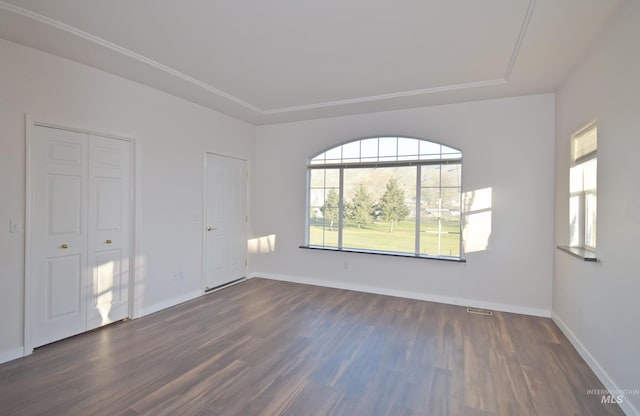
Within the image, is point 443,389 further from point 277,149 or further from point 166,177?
point 277,149

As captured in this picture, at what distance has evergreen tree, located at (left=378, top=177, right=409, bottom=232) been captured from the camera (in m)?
4.86

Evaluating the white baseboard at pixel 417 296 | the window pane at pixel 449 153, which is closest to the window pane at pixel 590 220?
the white baseboard at pixel 417 296

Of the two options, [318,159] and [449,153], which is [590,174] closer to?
[449,153]

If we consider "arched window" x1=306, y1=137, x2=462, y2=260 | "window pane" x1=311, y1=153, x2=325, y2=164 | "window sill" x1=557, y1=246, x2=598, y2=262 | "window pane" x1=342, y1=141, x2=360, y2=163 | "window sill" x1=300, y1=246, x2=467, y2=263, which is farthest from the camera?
"window pane" x1=311, y1=153, x2=325, y2=164

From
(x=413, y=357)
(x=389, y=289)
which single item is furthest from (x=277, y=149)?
(x=413, y=357)

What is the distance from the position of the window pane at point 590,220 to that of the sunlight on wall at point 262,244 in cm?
448

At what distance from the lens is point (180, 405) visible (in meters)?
2.22

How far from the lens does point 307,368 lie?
2.73 meters

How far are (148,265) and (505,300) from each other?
15.7 ft

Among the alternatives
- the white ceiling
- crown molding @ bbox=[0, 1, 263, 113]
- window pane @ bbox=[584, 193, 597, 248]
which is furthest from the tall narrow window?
crown molding @ bbox=[0, 1, 263, 113]

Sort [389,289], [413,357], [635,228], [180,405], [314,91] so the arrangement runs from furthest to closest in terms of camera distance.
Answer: [389,289]
[314,91]
[413,357]
[180,405]
[635,228]

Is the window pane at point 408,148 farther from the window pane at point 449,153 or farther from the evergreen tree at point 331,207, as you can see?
the evergreen tree at point 331,207

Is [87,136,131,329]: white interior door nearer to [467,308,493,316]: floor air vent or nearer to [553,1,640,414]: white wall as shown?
[467,308,493,316]: floor air vent

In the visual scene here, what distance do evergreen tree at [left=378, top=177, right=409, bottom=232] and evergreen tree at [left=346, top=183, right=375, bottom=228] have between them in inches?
8.0
